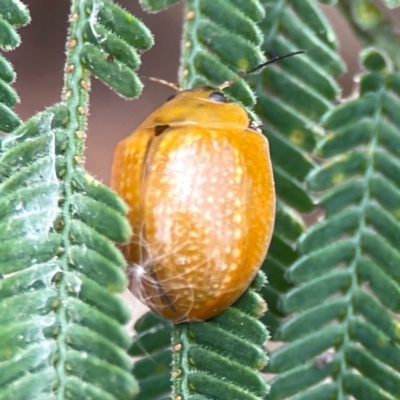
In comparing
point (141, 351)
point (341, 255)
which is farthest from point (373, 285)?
point (141, 351)

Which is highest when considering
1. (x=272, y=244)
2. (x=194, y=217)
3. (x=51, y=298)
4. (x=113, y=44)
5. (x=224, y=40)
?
(x=224, y=40)

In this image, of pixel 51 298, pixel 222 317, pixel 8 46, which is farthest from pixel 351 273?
pixel 8 46

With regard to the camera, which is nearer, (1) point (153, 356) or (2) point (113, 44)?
(2) point (113, 44)

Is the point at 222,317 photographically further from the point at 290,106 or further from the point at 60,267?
the point at 290,106

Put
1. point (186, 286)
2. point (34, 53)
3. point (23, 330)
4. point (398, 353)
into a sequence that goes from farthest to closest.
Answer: point (34, 53)
point (398, 353)
point (186, 286)
point (23, 330)

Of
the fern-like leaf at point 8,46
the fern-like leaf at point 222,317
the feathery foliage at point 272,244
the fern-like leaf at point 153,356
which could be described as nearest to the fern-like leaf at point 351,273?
the feathery foliage at point 272,244

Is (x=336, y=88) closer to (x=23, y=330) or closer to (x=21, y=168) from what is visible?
(x=21, y=168)
